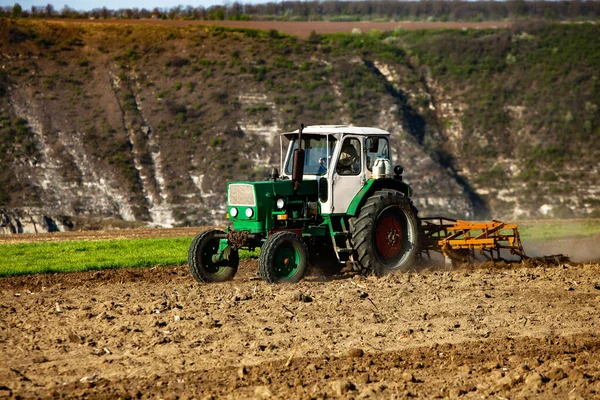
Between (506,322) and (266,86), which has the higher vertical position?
(266,86)

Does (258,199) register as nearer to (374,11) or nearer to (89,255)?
(89,255)

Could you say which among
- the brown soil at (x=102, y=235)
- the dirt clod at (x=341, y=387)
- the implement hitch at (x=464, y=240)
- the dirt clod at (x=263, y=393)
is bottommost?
the brown soil at (x=102, y=235)

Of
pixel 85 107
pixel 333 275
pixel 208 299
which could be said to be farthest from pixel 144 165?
pixel 208 299

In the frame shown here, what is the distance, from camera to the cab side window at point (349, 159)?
15.9 meters

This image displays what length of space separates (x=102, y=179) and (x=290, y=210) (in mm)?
30267

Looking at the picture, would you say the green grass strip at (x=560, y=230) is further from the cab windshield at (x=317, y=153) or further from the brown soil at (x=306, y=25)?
the brown soil at (x=306, y=25)

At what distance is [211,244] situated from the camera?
15.7 metres

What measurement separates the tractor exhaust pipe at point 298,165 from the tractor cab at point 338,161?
0.59 m

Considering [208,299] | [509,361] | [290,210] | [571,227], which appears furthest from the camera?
[571,227]

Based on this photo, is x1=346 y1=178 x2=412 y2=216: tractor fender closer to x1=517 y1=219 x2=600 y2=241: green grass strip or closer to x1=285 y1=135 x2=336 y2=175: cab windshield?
x1=285 y1=135 x2=336 y2=175: cab windshield

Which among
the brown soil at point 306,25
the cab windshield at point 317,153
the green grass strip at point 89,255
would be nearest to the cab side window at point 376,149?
the cab windshield at point 317,153

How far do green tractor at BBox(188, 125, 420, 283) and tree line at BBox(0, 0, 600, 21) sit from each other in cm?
5653

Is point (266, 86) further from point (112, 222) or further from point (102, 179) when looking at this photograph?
point (112, 222)

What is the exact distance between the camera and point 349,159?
52.7 feet
